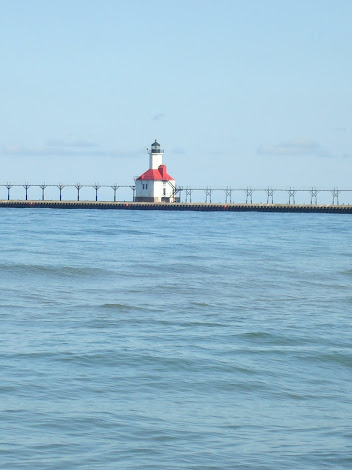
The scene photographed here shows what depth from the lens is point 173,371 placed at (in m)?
12.6

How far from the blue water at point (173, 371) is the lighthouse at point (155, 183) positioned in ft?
267

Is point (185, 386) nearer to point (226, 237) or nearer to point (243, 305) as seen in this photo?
point (243, 305)

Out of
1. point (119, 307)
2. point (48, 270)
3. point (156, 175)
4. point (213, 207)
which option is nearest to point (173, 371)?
point (119, 307)

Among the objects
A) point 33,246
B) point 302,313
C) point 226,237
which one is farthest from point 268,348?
point 226,237

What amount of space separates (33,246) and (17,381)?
26.4m

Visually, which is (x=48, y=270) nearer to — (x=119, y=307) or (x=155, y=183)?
(x=119, y=307)

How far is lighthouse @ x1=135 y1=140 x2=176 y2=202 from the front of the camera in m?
107

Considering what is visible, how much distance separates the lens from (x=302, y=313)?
18688mm

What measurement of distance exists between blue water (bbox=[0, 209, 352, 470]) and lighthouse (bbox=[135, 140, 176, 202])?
3201 inches

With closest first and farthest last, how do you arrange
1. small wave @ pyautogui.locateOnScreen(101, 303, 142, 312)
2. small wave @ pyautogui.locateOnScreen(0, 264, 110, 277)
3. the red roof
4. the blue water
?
the blue water → small wave @ pyautogui.locateOnScreen(101, 303, 142, 312) → small wave @ pyautogui.locateOnScreen(0, 264, 110, 277) → the red roof

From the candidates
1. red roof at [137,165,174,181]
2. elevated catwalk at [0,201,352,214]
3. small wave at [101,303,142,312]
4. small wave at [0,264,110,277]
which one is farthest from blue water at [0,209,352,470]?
elevated catwalk at [0,201,352,214]

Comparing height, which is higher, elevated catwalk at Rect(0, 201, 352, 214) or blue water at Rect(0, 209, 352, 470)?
elevated catwalk at Rect(0, 201, 352, 214)

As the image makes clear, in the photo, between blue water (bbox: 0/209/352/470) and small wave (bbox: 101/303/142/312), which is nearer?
blue water (bbox: 0/209/352/470)

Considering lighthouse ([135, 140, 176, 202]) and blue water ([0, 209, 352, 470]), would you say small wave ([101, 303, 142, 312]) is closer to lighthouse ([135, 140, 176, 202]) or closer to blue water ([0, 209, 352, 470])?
blue water ([0, 209, 352, 470])
